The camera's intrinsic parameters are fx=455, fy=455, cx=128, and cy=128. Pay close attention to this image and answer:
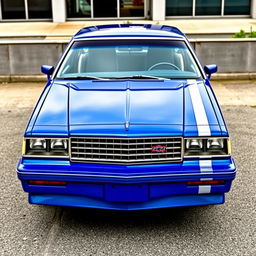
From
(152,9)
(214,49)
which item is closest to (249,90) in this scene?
(214,49)

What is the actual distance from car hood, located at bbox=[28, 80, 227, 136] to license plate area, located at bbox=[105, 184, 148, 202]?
427 mm

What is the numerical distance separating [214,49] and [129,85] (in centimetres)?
605

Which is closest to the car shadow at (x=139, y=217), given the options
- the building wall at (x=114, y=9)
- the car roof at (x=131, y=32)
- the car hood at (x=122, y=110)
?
the car hood at (x=122, y=110)

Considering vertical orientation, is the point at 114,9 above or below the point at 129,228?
above

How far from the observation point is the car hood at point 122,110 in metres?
3.82

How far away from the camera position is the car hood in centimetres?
382

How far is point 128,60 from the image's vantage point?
5.24 m

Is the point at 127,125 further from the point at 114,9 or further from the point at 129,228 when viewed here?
the point at 114,9

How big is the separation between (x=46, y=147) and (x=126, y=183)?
30.2 inches

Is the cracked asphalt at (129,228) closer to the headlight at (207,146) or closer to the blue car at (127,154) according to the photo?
the blue car at (127,154)

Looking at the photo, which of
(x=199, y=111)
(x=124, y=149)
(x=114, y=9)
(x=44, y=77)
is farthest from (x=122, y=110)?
(x=114, y=9)

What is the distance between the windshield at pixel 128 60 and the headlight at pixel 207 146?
4.17ft

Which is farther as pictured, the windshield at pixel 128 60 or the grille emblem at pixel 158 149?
the windshield at pixel 128 60

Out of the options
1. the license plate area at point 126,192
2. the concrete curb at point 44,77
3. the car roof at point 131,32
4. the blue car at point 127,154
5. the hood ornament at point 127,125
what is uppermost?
the car roof at point 131,32
